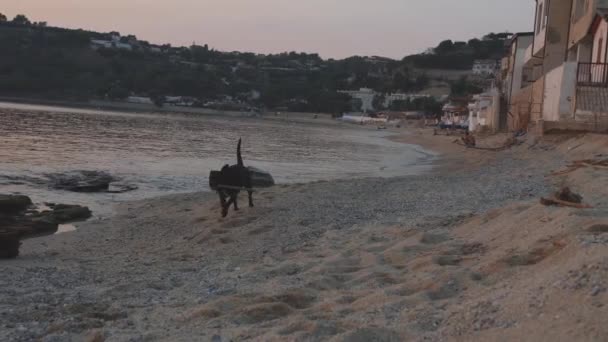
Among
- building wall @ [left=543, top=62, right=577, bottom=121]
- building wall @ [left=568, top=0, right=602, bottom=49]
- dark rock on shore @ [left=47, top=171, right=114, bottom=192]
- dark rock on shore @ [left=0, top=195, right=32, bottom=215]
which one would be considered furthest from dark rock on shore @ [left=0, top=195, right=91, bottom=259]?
building wall @ [left=568, top=0, right=602, bottom=49]

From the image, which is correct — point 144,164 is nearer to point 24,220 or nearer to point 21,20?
point 24,220

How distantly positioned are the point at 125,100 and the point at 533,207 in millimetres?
153797

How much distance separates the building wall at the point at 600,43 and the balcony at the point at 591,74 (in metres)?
2.47

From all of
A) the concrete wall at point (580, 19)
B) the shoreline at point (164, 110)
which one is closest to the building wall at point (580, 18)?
the concrete wall at point (580, 19)

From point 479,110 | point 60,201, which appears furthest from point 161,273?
point 479,110

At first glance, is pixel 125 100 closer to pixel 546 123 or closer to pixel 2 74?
pixel 2 74

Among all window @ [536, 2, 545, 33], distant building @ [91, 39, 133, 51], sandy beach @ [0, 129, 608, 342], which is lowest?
sandy beach @ [0, 129, 608, 342]

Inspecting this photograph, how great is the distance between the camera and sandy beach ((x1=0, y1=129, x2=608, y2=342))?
14.2ft

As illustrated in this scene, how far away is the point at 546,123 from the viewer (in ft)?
82.1

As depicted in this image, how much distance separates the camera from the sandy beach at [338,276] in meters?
4.33

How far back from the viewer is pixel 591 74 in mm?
23719

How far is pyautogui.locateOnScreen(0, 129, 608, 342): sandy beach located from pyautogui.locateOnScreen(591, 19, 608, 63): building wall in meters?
16.9

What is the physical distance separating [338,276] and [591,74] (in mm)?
20984

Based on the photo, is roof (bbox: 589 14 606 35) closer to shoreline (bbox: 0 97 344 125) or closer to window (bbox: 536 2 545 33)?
window (bbox: 536 2 545 33)
